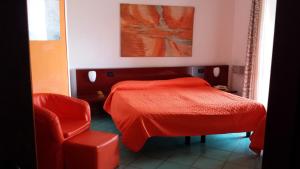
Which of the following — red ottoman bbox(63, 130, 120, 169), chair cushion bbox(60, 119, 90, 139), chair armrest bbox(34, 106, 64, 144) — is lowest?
red ottoman bbox(63, 130, 120, 169)

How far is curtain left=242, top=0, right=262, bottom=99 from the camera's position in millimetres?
4203

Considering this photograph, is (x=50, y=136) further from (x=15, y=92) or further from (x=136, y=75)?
(x=136, y=75)

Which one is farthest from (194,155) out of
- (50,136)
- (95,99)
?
(95,99)

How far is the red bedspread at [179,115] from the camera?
280 cm

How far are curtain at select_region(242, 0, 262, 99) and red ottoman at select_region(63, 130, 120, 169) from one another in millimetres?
2628

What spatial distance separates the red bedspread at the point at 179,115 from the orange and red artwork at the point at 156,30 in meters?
1.08

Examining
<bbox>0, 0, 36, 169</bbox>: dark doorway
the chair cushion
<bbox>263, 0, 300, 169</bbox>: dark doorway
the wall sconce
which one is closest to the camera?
<bbox>263, 0, 300, 169</bbox>: dark doorway

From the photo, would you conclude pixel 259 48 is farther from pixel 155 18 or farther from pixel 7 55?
pixel 7 55

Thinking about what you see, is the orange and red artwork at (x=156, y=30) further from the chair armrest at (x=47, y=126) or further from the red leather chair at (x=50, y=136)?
the chair armrest at (x=47, y=126)

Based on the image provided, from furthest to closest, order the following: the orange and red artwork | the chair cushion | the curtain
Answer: the orange and red artwork
the curtain
the chair cushion

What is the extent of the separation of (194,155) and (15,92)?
8.33 feet

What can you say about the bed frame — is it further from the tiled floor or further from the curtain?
the tiled floor

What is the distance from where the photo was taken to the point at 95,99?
405cm

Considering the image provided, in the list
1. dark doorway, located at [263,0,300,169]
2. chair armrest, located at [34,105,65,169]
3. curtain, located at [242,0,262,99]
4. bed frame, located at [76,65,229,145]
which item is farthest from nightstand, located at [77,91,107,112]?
dark doorway, located at [263,0,300,169]
